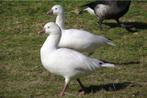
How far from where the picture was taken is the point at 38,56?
33.9ft

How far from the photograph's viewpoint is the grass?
27.2ft

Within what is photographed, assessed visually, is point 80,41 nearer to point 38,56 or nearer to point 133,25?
point 38,56

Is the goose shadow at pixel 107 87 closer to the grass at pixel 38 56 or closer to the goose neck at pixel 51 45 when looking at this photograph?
the grass at pixel 38 56

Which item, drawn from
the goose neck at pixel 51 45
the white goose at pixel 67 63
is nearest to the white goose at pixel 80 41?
the goose neck at pixel 51 45

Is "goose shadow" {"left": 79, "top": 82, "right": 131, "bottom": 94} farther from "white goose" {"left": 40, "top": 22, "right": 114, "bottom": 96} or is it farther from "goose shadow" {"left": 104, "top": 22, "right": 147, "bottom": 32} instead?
"goose shadow" {"left": 104, "top": 22, "right": 147, "bottom": 32}

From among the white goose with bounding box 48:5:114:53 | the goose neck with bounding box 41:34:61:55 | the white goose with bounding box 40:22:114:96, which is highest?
the goose neck with bounding box 41:34:61:55

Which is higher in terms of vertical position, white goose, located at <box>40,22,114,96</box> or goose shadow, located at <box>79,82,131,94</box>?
white goose, located at <box>40,22,114,96</box>

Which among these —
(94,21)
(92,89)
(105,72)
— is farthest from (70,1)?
(92,89)

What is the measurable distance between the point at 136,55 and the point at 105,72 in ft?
4.27

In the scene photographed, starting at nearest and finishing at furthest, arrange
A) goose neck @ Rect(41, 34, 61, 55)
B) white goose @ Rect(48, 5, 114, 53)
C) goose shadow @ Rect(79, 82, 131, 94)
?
goose neck @ Rect(41, 34, 61, 55) < goose shadow @ Rect(79, 82, 131, 94) < white goose @ Rect(48, 5, 114, 53)

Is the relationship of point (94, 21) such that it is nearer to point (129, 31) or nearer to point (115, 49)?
point (129, 31)

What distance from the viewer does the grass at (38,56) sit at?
326 inches

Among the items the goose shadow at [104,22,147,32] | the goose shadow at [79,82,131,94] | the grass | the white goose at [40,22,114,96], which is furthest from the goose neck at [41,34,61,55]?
the goose shadow at [104,22,147,32]

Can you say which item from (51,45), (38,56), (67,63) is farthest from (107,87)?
(38,56)
